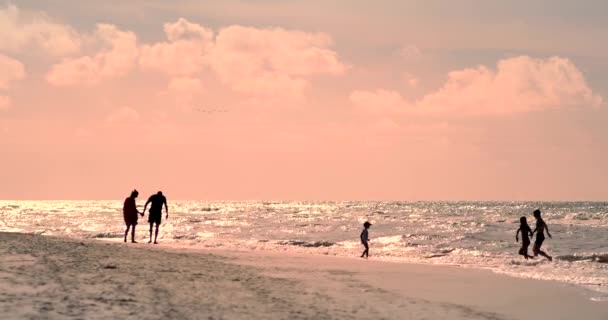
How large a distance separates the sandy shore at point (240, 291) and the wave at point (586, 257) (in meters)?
10.8

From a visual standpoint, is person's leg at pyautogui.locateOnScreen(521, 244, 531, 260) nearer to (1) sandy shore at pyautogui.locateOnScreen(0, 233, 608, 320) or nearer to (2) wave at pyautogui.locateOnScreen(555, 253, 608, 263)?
(2) wave at pyautogui.locateOnScreen(555, 253, 608, 263)

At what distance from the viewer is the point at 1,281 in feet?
32.3

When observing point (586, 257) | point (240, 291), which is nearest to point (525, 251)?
point (586, 257)

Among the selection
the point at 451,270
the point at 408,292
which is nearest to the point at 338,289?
the point at 408,292

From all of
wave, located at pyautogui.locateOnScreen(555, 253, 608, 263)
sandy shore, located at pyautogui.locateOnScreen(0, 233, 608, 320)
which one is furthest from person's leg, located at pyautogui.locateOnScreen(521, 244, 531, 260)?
sandy shore, located at pyautogui.locateOnScreen(0, 233, 608, 320)

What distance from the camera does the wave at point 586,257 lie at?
2629 cm

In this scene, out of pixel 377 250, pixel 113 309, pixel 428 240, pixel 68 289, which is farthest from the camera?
pixel 428 240

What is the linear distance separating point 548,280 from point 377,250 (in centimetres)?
1375

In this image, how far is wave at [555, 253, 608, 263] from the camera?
2629 cm

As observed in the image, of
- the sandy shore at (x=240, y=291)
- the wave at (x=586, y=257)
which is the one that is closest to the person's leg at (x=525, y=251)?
the wave at (x=586, y=257)

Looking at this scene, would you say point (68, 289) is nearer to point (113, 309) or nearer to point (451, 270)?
Answer: point (113, 309)

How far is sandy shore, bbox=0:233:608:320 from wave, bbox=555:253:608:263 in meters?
10.8

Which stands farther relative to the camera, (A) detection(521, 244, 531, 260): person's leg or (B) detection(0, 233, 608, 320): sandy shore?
(A) detection(521, 244, 531, 260): person's leg

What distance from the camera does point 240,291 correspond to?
11.2 metres
